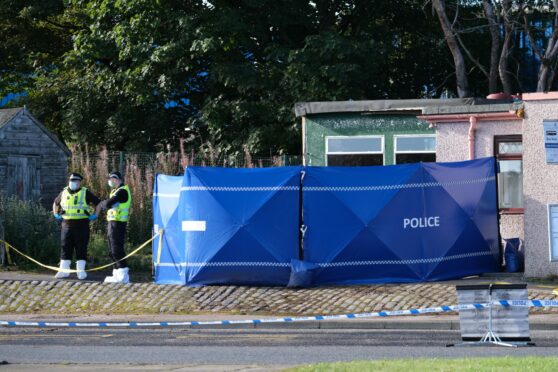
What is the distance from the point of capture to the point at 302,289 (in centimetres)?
1741

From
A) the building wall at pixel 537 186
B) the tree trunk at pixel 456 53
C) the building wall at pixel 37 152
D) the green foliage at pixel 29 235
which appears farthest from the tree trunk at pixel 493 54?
the green foliage at pixel 29 235

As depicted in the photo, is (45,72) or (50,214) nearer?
(50,214)

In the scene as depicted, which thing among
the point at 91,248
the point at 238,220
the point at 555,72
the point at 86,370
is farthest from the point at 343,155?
the point at 86,370

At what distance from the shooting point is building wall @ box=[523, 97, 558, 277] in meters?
18.3

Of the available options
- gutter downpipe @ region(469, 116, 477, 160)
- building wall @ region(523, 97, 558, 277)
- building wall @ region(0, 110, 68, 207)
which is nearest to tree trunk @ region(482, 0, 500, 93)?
building wall @ region(0, 110, 68, 207)

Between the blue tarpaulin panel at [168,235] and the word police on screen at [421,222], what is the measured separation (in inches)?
146

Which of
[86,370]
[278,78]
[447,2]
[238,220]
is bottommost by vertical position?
[86,370]

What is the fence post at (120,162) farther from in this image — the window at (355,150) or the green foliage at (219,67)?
the window at (355,150)

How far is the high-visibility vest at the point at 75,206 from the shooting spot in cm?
1942

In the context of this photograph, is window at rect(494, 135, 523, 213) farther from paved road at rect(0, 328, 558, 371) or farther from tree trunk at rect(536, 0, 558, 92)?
tree trunk at rect(536, 0, 558, 92)

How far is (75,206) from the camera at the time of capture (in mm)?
19453

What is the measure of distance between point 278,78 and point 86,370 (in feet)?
81.2

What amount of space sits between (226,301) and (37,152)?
1352 centimetres

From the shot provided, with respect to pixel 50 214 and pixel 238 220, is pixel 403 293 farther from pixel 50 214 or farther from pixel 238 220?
pixel 50 214
